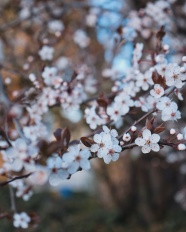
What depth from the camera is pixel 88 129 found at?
506 centimetres

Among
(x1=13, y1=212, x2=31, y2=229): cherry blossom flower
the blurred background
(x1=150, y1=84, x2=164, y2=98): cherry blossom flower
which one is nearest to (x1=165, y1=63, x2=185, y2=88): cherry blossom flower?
(x1=150, y1=84, x2=164, y2=98): cherry blossom flower

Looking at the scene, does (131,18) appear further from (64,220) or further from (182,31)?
(64,220)

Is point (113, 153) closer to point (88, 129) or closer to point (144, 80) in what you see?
point (144, 80)

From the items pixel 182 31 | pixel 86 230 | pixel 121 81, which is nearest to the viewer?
pixel 121 81

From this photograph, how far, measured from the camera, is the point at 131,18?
2762 millimetres

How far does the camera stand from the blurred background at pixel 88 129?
336 centimetres

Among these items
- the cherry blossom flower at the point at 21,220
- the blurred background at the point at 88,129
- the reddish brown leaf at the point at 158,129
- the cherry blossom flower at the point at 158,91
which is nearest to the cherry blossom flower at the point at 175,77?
the cherry blossom flower at the point at 158,91

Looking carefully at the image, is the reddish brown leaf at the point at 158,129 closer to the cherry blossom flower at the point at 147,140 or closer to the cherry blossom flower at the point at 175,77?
the cherry blossom flower at the point at 147,140

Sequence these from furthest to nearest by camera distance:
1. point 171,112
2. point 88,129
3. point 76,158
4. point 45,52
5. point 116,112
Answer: point 88,129 → point 45,52 → point 116,112 → point 171,112 → point 76,158

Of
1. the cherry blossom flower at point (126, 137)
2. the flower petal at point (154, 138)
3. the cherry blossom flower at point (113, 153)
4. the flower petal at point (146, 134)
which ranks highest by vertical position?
the cherry blossom flower at point (126, 137)

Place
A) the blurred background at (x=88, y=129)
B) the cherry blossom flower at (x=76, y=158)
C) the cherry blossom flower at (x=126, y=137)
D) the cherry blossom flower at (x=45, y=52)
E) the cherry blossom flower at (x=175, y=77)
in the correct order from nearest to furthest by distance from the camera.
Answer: the cherry blossom flower at (x=76, y=158) < the cherry blossom flower at (x=126, y=137) < the cherry blossom flower at (x=175, y=77) < the cherry blossom flower at (x=45, y=52) < the blurred background at (x=88, y=129)

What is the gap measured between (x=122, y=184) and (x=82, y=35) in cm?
361

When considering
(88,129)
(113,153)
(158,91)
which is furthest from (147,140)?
(88,129)

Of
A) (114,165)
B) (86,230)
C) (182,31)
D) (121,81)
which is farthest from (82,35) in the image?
(114,165)
